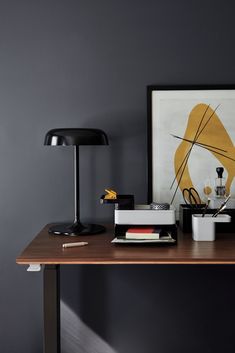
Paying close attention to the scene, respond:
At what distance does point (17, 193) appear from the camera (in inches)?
90.0

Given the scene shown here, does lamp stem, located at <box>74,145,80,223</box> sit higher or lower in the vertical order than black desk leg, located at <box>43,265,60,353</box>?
higher

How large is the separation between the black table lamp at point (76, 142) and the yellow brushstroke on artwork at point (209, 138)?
416mm

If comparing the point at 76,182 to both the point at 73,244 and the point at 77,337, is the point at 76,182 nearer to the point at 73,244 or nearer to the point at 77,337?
the point at 73,244

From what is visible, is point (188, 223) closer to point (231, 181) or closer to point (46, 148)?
point (231, 181)

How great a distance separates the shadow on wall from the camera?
231 cm

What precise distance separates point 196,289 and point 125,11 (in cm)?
134

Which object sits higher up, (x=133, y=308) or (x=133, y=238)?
(x=133, y=238)

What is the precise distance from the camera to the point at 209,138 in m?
2.26

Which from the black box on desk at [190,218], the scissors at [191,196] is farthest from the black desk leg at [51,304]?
the scissors at [191,196]

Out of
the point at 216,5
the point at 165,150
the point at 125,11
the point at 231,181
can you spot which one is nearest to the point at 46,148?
the point at 165,150

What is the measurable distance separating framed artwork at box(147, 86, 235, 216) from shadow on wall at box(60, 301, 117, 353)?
68cm

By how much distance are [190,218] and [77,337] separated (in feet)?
2.68

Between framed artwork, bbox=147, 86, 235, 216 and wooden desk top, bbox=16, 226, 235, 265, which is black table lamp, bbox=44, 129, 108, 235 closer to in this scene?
wooden desk top, bbox=16, 226, 235, 265

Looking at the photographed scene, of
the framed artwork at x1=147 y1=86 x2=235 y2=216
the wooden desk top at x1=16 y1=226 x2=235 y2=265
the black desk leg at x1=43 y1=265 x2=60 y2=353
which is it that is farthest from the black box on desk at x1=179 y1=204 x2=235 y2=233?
the black desk leg at x1=43 y1=265 x2=60 y2=353
